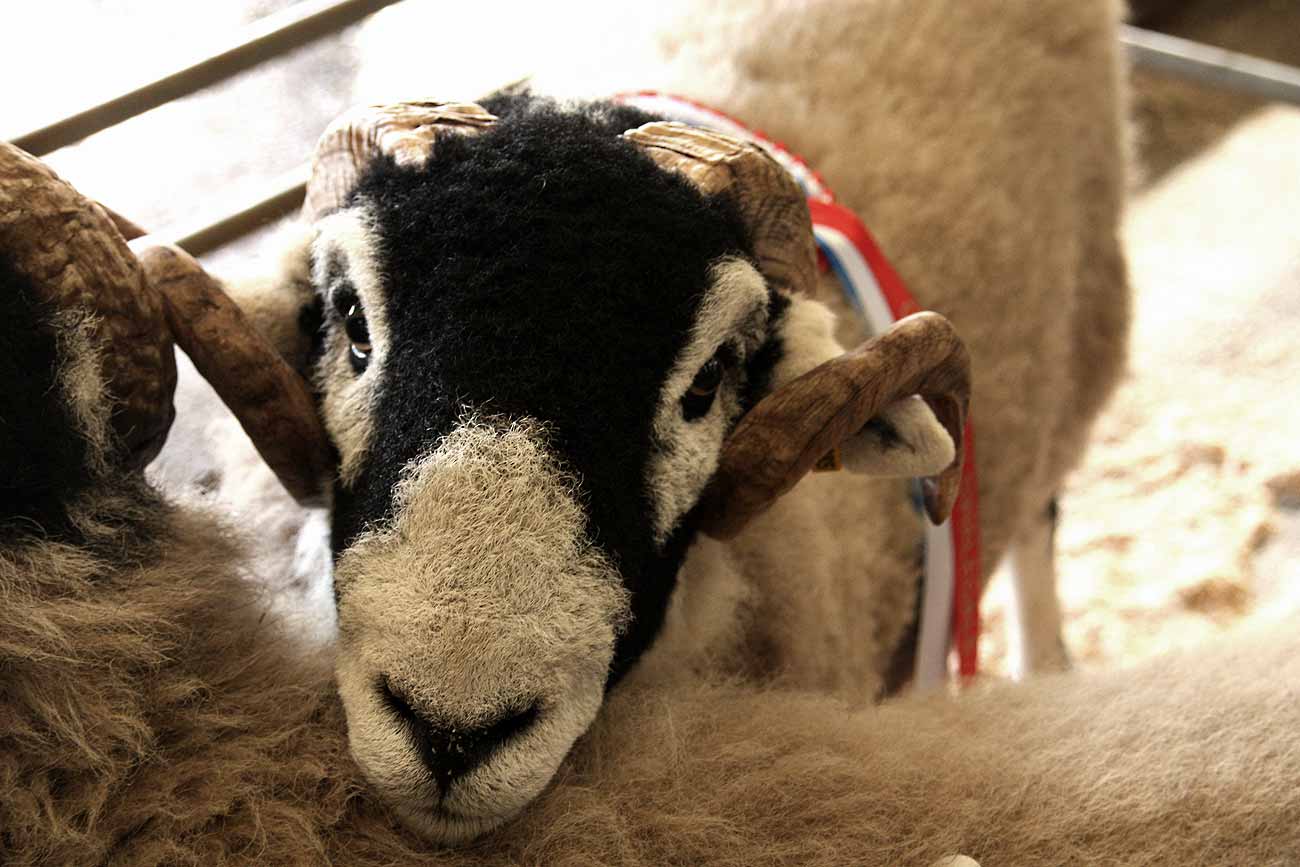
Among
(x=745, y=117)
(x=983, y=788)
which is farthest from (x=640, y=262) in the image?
(x=745, y=117)

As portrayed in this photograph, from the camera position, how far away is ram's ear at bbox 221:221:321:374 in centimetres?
110

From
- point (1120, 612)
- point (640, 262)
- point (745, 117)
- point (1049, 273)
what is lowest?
point (1120, 612)

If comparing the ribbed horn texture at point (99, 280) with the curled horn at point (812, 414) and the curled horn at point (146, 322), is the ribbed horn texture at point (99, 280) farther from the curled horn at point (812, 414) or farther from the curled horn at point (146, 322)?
the curled horn at point (812, 414)

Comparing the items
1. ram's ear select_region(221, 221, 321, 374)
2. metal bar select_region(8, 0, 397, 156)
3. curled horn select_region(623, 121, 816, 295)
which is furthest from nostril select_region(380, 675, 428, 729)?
metal bar select_region(8, 0, 397, 156)

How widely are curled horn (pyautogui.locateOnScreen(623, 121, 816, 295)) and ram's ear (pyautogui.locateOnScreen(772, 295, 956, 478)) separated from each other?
4cm

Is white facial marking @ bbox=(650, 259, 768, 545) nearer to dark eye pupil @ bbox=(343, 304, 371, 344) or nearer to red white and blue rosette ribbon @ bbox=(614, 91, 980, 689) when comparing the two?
dark eye pupil @ bbox=(343, 304, 371, 344)

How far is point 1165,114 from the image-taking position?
404cm

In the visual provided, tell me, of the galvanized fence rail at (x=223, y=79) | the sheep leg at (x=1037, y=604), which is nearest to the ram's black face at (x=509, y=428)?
the galvanized fence rail at (x=223, y=79)

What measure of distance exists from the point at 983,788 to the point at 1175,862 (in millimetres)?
162

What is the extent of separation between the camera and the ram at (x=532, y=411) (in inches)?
32.6

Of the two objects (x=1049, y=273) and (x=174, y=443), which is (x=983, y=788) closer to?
(x=174, y=443)

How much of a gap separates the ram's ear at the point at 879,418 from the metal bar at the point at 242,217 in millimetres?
706

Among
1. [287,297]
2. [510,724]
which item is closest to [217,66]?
[287,297]

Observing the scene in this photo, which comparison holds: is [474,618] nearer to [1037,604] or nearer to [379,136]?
[379,136]
